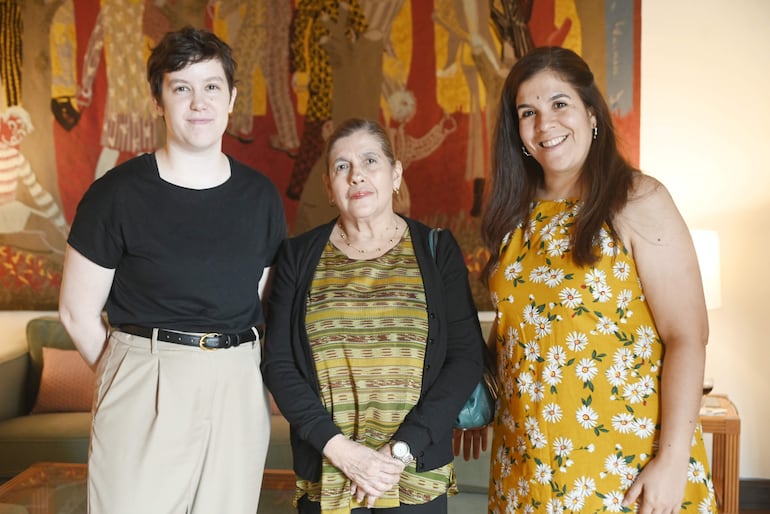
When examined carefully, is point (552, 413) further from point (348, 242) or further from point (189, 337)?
point (189, 337)

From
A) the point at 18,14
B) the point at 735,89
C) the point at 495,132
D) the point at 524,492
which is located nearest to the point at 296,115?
the point at 18,14

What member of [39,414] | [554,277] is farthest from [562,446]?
[39,414]

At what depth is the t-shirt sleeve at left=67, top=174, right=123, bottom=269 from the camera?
158 centimetres

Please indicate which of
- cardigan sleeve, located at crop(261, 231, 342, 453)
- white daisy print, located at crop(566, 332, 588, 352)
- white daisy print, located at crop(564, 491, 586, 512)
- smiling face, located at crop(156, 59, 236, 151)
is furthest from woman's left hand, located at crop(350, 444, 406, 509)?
smiling face, located at crop(156, 59, 236, 151)

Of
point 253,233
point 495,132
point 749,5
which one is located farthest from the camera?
point 749,5

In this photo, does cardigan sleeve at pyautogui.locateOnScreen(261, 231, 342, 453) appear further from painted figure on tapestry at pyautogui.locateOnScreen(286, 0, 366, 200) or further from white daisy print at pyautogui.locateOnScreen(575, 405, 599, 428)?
painted figure on tapestry at pyautogui.locateOnScreen(286, 0, 366, 200)

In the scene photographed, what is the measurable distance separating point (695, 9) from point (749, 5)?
0.24 meters

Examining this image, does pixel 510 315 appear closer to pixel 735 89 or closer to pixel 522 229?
pixel 522 229

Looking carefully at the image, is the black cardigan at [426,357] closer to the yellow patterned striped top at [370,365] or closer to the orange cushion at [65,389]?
the yellow patterned striped top at [370,365]

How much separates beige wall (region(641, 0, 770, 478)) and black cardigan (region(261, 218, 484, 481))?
2057 mm

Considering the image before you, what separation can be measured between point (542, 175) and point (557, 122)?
211mm

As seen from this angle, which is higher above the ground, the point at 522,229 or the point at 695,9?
the point at 695,9

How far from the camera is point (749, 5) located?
3.23 metres

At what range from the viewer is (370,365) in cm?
161
